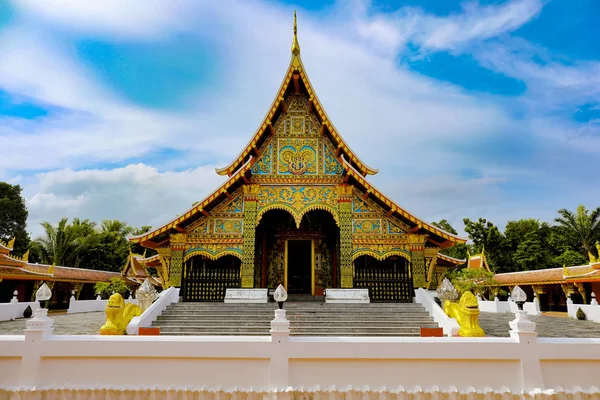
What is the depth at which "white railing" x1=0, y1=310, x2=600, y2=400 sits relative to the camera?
4.51 meters

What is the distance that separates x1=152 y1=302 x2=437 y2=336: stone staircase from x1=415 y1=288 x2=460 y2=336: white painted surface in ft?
0.57

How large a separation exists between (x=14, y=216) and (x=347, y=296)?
3016 cm

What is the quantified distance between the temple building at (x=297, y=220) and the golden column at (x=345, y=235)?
3 centimetres

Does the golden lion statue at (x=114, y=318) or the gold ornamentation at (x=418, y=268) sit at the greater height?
the gold ornamentation at (x=418, y=268)

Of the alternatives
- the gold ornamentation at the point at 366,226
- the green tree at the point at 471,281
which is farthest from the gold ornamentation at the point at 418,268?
the green tree at the point at 471,281

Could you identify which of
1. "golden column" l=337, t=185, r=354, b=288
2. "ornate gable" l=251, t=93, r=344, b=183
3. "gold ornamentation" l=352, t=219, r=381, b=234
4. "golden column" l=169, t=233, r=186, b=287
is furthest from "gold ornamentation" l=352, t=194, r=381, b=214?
"golden column" l=169, t=233, r=186, b=287

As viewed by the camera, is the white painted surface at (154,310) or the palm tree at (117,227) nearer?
the white painted surface at (154,310)

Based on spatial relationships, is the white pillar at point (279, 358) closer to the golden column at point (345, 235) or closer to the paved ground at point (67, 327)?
the paved ground at point (67, 327)

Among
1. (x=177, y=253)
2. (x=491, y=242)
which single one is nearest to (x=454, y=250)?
(x=491, y=242)

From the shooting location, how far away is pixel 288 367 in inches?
181

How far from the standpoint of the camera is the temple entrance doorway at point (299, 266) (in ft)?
47.0

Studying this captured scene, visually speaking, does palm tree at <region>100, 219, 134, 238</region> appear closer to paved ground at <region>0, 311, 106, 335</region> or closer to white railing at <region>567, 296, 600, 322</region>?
paved ground at <region>0, 311, 106, 335</region>

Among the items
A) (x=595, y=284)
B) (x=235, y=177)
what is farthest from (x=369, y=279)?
(x=595, y=284)

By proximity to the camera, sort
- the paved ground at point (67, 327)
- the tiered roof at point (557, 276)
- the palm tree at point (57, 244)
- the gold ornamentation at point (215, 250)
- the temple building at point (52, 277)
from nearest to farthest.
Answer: the paved ground at point (67, 327), the gold ornamentation at point (215, 250), the temple building at point (52, 277), the tiered roof at point (557, 276), the palm tree at point (57, 244)
